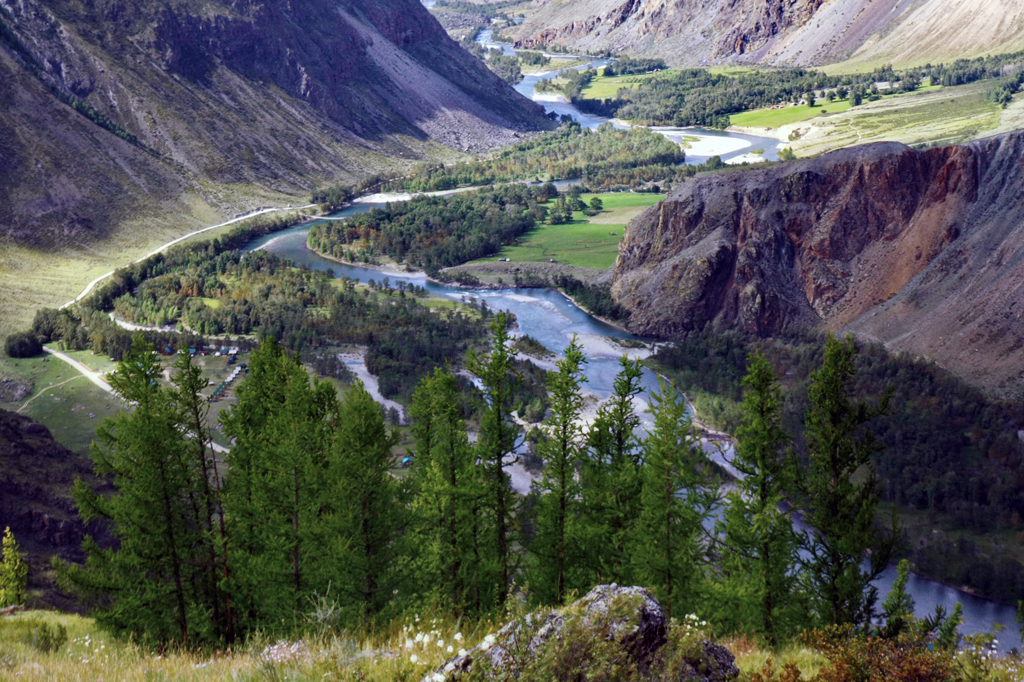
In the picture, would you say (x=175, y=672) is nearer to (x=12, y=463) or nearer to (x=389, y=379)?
(x=12, y=463)

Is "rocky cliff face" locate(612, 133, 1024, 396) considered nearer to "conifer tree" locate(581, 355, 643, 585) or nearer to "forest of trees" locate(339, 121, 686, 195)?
"conifer tree" locate(581, 355, 643, 585)

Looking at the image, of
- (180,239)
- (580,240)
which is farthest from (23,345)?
(580,240)

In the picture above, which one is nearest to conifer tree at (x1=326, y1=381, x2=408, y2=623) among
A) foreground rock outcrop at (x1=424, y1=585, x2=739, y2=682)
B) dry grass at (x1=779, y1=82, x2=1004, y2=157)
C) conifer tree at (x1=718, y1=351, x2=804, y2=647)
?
conifer tree at (x1=718, y1=351, x2=804, y2=647)

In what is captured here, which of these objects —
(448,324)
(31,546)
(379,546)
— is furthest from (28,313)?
(379,546)

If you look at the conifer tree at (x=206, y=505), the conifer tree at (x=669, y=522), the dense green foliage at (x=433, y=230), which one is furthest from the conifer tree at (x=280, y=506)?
the dense green foliage at (x=433, y=230)

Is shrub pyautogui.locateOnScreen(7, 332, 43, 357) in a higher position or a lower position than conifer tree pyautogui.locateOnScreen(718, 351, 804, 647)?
lower

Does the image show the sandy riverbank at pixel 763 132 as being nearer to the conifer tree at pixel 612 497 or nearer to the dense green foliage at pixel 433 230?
the dense green foliage at pixel 433 230
